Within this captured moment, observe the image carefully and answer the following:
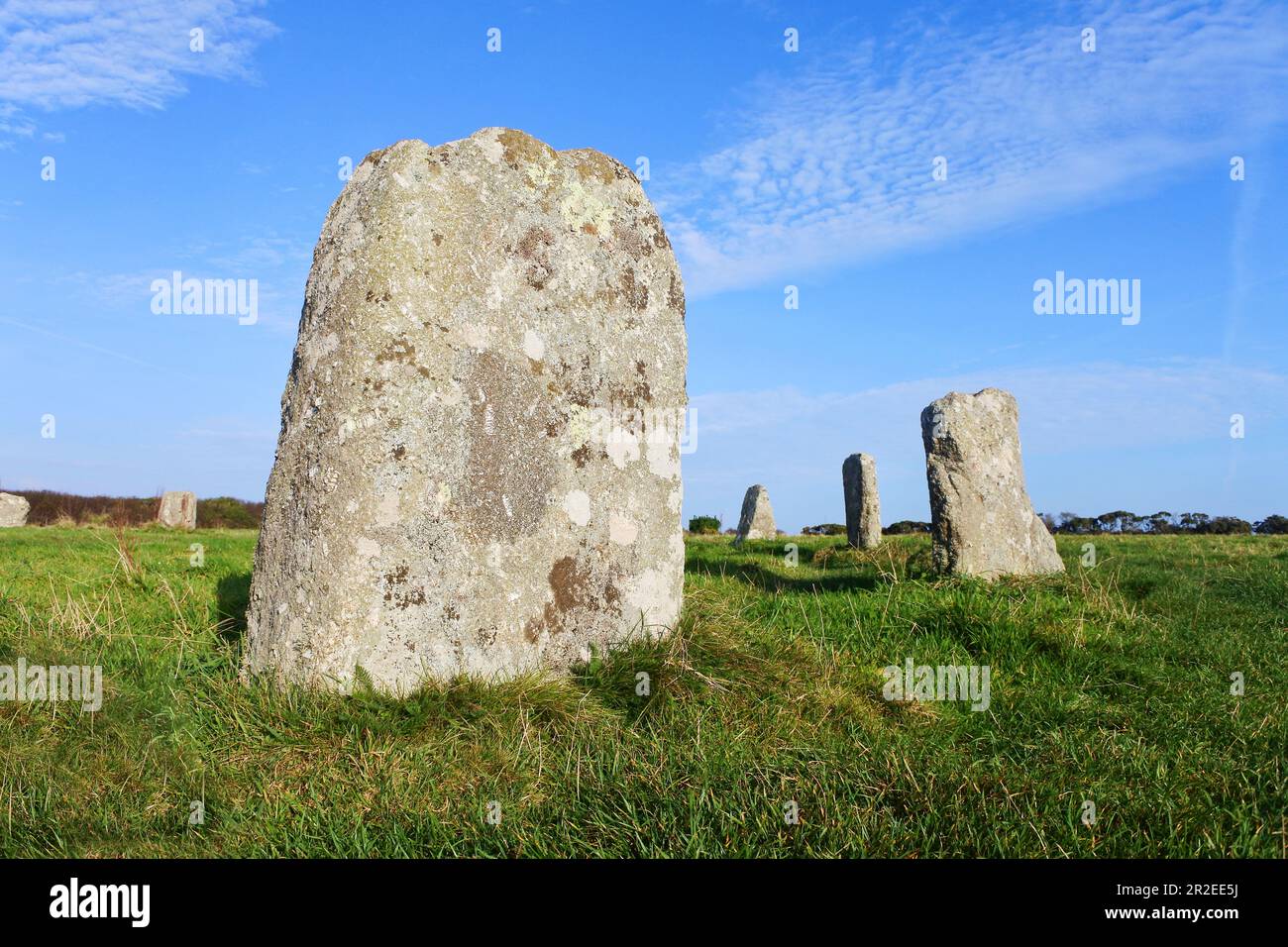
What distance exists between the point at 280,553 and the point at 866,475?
1371 centimetres

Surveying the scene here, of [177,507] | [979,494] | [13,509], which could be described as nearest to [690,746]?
[979,494]

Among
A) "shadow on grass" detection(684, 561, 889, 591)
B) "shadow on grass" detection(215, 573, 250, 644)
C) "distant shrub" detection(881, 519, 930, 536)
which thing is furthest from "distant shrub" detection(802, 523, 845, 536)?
"shadow on grass" detection(215, 573, 250, 644)

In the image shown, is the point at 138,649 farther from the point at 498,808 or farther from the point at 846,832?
the point at 846,832

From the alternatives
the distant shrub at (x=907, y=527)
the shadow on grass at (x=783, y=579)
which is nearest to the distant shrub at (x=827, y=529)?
the distant shrub at (x=907, y=527)

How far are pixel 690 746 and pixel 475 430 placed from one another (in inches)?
84.8

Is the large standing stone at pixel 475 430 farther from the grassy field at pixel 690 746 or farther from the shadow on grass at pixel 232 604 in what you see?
the shadow on grass at pixel 232 604

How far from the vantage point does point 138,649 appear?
229 inches
